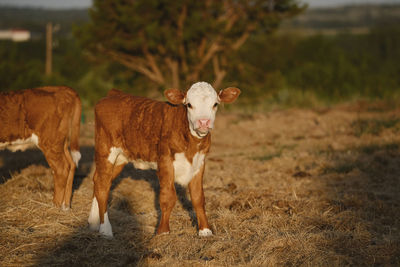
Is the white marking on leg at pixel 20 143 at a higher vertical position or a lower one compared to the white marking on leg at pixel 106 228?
higher

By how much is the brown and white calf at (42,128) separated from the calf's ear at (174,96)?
7.99ft

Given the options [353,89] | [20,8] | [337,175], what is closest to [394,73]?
[353,89]

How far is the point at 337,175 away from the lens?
28.3 feet

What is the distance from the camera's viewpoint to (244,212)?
6559 millimetres

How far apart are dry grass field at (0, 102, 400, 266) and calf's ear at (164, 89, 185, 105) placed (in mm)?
1522

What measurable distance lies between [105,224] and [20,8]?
496ft

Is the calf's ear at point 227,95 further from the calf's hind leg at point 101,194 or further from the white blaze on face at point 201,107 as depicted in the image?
the calf's hind leg at point 101,194

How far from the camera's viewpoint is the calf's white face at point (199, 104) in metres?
5.11

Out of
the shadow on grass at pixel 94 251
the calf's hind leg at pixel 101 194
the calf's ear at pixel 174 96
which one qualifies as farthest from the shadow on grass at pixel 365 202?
the calf's hind leg at pixel 101 194

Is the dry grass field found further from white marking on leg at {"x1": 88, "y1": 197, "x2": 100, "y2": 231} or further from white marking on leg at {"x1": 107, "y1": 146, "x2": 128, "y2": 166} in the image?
white marking on leg at {"x1": 107, "y1": 146, "x2": 128, "y2": 166}

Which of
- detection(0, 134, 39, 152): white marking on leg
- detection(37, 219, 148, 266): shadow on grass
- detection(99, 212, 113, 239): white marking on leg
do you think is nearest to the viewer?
detection(37, 219, 148, 266): shadow on grass

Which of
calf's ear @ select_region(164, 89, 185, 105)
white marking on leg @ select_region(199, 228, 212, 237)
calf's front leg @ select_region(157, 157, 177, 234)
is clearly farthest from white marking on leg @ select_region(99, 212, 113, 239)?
calf's ear @ select_region(164, 89, 185, 105)

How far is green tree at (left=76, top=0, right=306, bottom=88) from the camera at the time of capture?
79.0 ft

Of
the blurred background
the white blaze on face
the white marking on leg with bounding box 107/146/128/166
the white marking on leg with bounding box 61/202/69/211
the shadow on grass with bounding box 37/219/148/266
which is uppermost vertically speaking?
the blurred background
